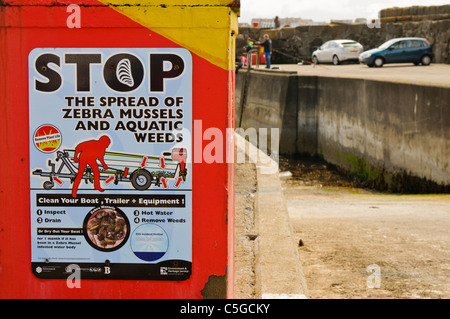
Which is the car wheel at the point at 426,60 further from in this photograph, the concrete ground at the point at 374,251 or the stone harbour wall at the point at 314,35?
the concrete ground at the point at 374,251

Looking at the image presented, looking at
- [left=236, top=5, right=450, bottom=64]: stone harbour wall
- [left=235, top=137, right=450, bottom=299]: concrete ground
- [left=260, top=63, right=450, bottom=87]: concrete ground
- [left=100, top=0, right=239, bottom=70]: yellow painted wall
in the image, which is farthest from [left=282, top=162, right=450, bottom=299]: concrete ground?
[left=236, top=5, right=450, bottom=64]: stone harbour wall

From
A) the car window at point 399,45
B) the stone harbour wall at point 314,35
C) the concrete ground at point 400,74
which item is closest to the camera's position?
the concrete ground at point 400,74

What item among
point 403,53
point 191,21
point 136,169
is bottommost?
point 136,169

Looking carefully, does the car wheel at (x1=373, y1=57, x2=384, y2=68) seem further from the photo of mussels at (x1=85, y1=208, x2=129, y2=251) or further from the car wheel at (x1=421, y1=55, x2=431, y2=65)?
the photo of mussels at (x1=85, y1=208, x2=129, y2=251)

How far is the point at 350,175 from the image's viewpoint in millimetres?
15641

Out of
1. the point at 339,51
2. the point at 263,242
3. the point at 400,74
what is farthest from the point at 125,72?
the point at 339,51

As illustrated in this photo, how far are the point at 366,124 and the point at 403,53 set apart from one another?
14.5 m

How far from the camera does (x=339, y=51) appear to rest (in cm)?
3247

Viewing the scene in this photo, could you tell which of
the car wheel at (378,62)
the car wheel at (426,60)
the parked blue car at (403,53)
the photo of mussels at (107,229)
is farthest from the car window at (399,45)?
the photo of mussels at (107,229)

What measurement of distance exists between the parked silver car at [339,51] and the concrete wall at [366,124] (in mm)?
9752

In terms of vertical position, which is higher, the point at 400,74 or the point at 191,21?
the point at 400,74

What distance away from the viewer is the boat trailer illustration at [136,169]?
1.65 m

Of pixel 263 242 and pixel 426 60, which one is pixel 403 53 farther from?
pixel 263 242
